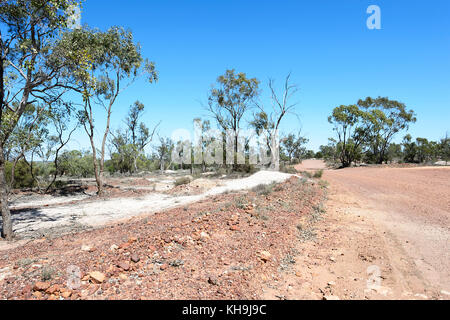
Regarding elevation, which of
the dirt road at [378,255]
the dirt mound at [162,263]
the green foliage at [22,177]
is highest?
the green foliage at [22,177]

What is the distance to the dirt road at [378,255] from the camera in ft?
10.2

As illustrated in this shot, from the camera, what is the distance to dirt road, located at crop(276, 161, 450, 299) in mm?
3119

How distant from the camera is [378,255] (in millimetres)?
4113

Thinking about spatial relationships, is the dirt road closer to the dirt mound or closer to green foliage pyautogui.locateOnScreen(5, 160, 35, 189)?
the dirt mound

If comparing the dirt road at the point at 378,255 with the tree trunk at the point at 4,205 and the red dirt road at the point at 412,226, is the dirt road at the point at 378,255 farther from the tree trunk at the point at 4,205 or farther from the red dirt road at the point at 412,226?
the tree trunk at the point at 4,205

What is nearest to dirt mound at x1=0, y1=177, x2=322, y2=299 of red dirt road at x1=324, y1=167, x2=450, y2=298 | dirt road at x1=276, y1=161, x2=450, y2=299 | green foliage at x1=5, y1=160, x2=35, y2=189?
dirt road at x1=276, y1=161, x2=450, y2=299

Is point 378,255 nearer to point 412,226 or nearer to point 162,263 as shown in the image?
point 412,226

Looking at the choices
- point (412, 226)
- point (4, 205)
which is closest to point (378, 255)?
point (412, 226)

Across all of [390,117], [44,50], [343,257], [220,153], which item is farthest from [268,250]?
[390,117]

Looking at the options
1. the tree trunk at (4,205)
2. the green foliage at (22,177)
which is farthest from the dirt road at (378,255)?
the green foliage at (22,177)

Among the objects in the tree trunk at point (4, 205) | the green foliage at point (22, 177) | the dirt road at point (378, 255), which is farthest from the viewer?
the green foliage at point (22, 177)

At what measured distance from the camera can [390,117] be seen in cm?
3362
